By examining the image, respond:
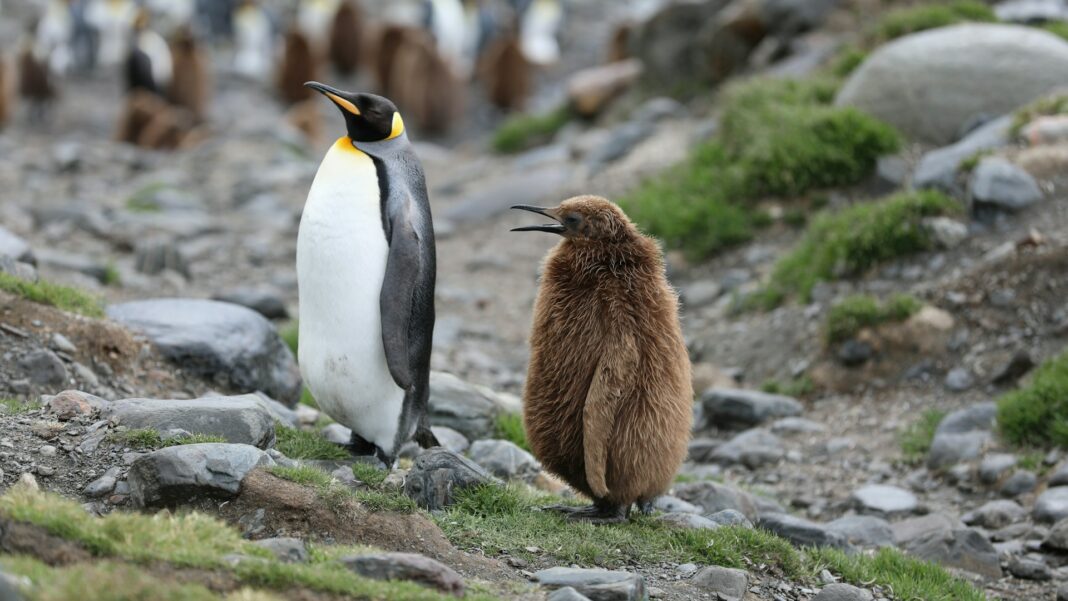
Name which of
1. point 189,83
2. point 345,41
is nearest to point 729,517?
point 189,83

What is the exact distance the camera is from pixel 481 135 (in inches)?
920

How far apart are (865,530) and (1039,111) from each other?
4.83 m

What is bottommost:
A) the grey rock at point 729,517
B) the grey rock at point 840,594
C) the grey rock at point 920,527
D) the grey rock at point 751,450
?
the grey rock at point 751,450

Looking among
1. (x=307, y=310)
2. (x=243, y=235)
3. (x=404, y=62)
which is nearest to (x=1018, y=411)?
(x=307, y=310)

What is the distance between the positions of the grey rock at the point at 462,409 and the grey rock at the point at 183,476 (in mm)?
2562

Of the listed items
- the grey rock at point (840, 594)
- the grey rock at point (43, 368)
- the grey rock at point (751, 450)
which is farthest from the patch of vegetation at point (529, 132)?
the grey rock at point (840, 594)

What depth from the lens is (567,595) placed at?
14.8 ft

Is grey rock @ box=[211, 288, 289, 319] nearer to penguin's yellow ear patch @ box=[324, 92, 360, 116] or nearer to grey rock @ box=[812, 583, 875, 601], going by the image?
penguin's yellow ear patch @ box=[324, 92, 360, 116]

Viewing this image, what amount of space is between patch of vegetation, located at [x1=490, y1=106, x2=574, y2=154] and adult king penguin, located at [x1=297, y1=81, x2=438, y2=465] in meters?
11.0

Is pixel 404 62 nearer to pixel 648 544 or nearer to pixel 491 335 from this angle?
pixel 491 335

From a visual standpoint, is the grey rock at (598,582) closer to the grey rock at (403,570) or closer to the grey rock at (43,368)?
the grey rock at (403,570)

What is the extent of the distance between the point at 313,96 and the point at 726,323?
1567cm

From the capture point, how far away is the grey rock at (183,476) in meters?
4.94

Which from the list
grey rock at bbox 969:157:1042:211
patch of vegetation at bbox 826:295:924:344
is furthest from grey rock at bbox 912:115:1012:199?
patch of vegetation at bbox 826:295:924:344
